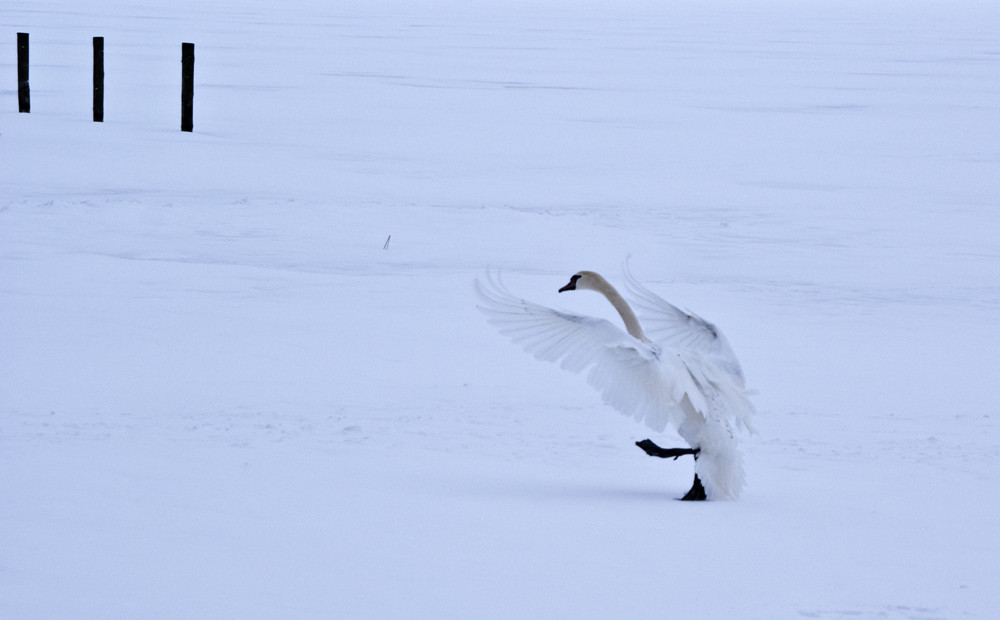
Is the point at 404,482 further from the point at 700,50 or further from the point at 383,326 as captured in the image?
the point at 700,50

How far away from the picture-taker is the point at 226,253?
8859 millimetres

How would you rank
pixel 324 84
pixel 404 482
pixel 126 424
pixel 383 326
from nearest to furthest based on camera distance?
pixel 404 482
pixel 126 424
pixel 383 326
pixel 324 84

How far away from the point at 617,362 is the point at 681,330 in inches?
37.2

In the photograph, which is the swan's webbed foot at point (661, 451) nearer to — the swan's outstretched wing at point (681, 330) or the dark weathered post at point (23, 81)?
the swan's outstretched wing at point (681, 330)

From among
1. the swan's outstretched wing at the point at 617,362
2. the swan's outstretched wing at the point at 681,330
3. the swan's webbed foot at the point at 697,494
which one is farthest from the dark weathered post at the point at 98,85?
the swan's webbed foot at the point at 697,494

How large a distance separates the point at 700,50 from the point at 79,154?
31.0 metres

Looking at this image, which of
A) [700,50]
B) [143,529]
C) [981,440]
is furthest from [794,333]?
[700,50]

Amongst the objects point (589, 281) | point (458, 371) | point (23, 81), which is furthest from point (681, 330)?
point (23, 81)

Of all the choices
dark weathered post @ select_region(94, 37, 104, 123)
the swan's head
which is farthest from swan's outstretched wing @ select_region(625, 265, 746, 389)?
dark weathered post @ select_region(94, 37, 104, 123)

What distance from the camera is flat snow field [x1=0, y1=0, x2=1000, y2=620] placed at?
335 cm

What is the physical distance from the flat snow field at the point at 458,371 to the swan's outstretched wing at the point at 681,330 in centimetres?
52

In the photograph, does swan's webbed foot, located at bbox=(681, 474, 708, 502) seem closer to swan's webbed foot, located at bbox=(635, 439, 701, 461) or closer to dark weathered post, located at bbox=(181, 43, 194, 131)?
swan's webbed foot, located at bbox=(635, 439, 701, 461)

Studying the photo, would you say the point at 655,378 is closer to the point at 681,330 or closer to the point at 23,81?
the point at 681,330

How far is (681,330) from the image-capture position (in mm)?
5078
